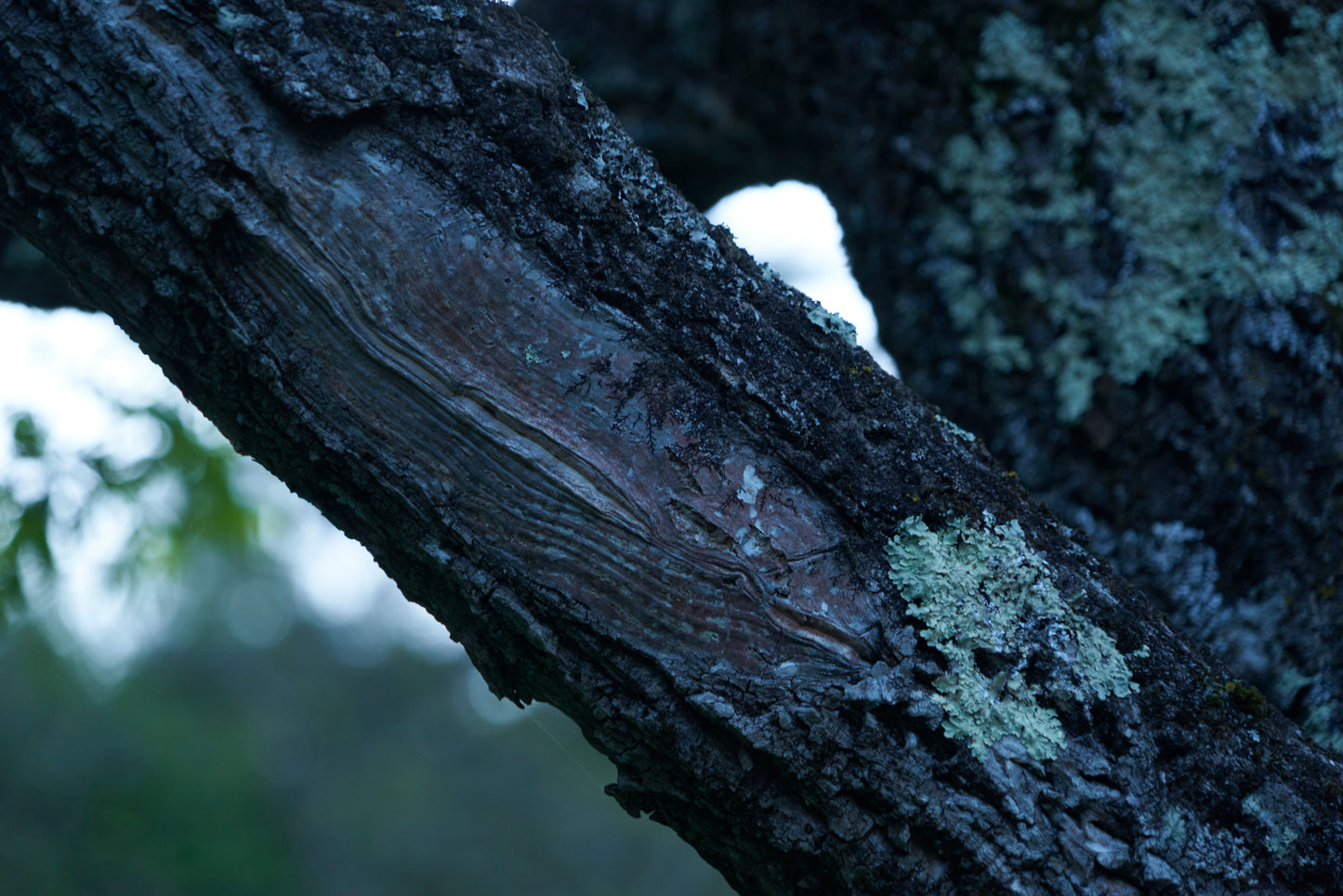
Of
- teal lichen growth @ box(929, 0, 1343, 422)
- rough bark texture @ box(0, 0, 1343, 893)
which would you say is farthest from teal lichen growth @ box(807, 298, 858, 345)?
teal lichen growth @ box(929, 0, 1343, 422)

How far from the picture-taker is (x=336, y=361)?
0.96 metres

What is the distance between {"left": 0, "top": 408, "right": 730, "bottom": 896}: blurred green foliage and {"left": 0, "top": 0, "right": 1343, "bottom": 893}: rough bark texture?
4814 mm

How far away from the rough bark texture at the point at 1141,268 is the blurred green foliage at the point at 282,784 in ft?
14.6

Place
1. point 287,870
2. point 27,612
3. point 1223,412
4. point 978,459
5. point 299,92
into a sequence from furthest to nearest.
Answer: point 287,870
point 27,612
point 1223,412
point 978,459
point 299,92

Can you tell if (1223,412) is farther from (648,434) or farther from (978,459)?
(648,434)

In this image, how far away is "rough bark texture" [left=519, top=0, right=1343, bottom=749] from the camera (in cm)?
147

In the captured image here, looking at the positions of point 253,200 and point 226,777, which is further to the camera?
point 226,777

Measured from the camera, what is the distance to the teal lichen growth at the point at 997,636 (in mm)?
947

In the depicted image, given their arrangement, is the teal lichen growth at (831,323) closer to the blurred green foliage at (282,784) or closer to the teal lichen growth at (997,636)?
the teal lichen growth at (997,636)

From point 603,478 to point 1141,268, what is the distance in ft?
4.02

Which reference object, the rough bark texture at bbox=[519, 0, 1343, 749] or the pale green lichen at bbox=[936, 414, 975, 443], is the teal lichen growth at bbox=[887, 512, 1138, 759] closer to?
the pale green lichen at bbox=[936, 414, 975, 443]

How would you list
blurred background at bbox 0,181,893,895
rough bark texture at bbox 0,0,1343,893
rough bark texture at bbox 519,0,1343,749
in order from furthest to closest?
blurred background at bbox 0,181,893,895
rough bark texture at bbox 519,0,1343,749
rough bark texture at bbox 0,0,1343,893

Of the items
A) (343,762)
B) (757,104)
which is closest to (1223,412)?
(757,104)

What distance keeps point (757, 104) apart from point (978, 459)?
148 centimetres
